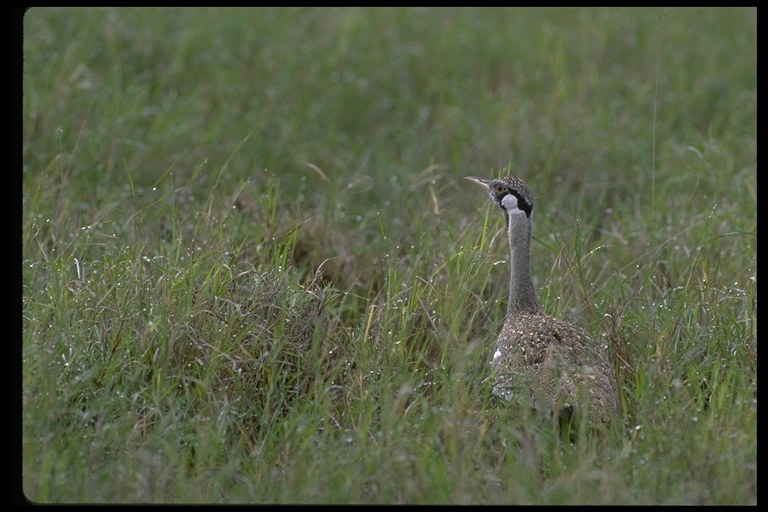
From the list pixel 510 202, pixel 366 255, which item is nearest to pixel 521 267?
pixel 510 202

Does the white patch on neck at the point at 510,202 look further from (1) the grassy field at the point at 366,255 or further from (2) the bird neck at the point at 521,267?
(1) the grassy field at the point at 366,255

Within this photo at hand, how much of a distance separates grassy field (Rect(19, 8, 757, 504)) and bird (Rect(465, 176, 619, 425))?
0.11m

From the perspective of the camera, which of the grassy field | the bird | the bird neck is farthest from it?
the bird neck

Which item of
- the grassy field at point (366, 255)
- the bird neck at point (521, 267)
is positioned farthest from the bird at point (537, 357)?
the grassy field at point (366, 255)

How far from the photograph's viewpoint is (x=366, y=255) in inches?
234

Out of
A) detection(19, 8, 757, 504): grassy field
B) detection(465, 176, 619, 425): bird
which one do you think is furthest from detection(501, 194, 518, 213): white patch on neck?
detection(19, 8, 757, 504): grassy field

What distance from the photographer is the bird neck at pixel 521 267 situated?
4613 mm

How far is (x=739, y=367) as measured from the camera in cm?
432

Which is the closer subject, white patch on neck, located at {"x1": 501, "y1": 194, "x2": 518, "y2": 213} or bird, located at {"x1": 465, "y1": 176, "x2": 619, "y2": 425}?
bird, located at {"x1": 465, "y1": 176, "x2": 619, "y2": 425}

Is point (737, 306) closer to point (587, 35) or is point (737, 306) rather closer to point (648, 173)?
point (648, 173)

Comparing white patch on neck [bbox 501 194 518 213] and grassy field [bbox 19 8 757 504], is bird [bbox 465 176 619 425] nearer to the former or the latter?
white patch on neck [bbox 501 194 518 213]

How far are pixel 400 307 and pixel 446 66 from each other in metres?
4.73

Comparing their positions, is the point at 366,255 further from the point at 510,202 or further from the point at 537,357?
the point at 537,357

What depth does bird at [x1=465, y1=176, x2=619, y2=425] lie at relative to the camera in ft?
12.9
